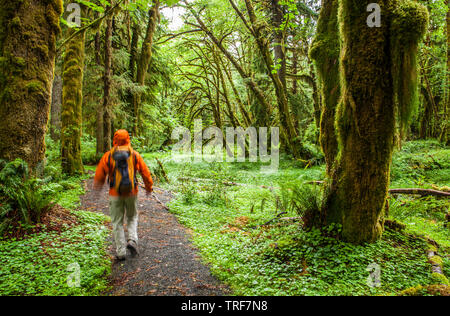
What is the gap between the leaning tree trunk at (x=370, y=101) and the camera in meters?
3.56

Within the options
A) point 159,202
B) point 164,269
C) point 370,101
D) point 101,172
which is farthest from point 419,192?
point 101,172

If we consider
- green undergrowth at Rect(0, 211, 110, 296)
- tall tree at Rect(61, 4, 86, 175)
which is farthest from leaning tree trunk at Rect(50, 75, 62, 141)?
green undergrowth at Rect(0, 211, 110, 296)

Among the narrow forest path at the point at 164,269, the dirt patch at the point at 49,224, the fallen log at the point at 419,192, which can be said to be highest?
the fallen log at the point at 419,192

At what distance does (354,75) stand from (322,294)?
3440 mm

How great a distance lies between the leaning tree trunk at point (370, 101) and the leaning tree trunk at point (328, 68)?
2.60 ft

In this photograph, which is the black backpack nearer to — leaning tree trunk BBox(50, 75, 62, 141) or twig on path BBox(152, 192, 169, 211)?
twig on path BBox(152, 192, 169, 211)

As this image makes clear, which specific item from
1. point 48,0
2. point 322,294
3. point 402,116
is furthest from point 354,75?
point 48,0

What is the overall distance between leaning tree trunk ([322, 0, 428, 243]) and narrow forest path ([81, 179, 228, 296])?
261 centimetres

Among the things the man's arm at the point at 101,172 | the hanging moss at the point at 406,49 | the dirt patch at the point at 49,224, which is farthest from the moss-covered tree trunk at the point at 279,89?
the dirt patch at the point at 49,224

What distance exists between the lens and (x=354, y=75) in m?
3.91

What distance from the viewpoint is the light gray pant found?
396 centimetres

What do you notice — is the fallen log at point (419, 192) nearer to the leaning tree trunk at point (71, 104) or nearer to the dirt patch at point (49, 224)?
the dirt patch at point (49, 224)

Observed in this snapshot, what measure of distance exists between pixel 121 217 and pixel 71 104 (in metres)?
7.00

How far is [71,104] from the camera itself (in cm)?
885
